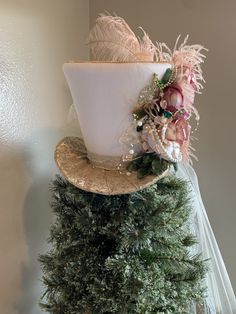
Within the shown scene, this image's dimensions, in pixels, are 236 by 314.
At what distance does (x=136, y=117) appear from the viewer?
74cm

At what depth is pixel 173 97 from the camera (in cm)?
72

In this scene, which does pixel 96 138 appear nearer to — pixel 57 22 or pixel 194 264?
pixel 194 264

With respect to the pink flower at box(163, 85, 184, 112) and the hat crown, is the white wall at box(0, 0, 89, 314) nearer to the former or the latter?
the hat crown

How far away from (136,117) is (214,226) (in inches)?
29.8

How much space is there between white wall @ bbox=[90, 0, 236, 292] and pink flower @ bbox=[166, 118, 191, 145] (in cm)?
58

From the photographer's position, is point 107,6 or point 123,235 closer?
point 123,235

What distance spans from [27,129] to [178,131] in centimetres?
52

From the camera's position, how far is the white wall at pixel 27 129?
1.02 metres

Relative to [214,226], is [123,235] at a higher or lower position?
higher

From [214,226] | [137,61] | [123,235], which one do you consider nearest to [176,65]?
[137,61]

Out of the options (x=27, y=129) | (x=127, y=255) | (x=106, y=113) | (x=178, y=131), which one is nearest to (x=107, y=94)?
(x=106, y=113)

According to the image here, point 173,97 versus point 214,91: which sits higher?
point 173,97

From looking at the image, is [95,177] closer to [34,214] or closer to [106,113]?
[106,113]

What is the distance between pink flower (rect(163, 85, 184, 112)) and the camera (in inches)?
28.5
